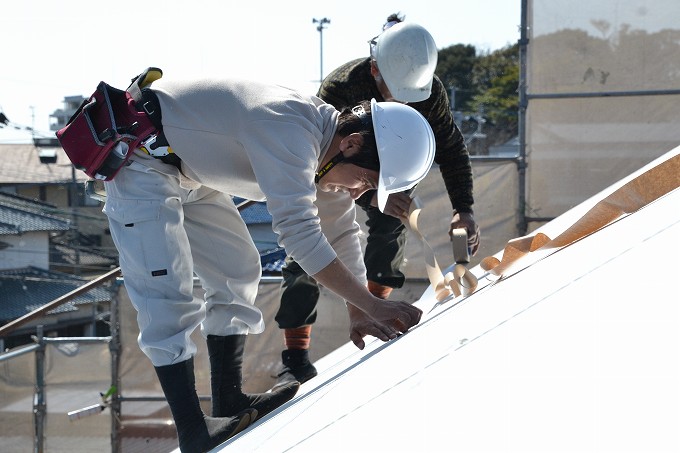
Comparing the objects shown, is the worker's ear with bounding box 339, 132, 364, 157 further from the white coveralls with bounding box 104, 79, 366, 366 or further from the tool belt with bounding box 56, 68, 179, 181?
the tool belt with bounding box 56, 68, 179, 181

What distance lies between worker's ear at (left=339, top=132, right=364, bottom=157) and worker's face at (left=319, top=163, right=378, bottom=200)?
0.04 m

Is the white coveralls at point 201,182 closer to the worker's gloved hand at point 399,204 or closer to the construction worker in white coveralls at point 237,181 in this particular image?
the construction worker in white coveralls at point 237,181

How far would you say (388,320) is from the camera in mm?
2379

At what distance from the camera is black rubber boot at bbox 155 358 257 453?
92.1 inches

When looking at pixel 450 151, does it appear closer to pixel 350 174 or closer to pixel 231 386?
pixel 350 174

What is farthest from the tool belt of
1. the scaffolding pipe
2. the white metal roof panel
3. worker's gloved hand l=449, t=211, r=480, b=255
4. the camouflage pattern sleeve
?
the scaffolding pipe

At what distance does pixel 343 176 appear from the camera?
2369 mm

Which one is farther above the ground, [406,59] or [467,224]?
[406,59]

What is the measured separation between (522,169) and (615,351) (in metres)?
5.36

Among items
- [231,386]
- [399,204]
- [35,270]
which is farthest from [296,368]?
[35,270]

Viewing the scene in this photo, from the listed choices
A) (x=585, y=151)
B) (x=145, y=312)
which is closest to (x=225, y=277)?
(x=145, y=312)

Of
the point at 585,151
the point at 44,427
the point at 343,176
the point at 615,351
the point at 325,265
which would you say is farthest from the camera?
the point at 44,427

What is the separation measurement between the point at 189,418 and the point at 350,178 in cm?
80

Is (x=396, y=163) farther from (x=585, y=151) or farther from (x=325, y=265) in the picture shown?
(x=585, y=151)
